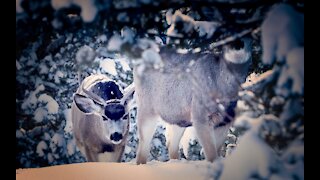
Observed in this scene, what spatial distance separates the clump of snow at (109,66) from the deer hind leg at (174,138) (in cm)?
53

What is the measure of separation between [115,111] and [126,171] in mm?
418

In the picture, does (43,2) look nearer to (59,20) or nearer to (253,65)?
(59,20)

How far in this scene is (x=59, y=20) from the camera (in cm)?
260

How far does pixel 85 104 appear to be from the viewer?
2.72 metres

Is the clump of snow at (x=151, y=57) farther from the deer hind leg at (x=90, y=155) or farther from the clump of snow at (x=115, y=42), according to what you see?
the deer hind leg at (x=90, y=155)

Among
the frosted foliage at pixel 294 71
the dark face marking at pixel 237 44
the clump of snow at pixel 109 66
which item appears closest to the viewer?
the frosted foliage at pixel 294 71

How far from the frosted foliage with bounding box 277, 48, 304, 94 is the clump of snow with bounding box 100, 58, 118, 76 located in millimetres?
1086

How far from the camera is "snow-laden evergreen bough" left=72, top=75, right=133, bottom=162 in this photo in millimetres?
2652

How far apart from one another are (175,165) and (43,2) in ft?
4.70

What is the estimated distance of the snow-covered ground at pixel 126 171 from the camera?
2516mm

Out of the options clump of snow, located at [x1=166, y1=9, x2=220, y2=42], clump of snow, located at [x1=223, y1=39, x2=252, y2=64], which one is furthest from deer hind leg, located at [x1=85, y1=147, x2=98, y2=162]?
clump of snow, located at [x1=223, y1=39, x2=252, y2=64]

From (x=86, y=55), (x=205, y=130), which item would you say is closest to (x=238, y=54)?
(x=205, y=130)

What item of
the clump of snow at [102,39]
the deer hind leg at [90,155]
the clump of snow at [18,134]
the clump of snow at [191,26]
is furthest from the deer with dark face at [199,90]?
the clump of snow at [18,134]

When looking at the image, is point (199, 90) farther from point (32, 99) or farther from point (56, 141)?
point (32, 99)
